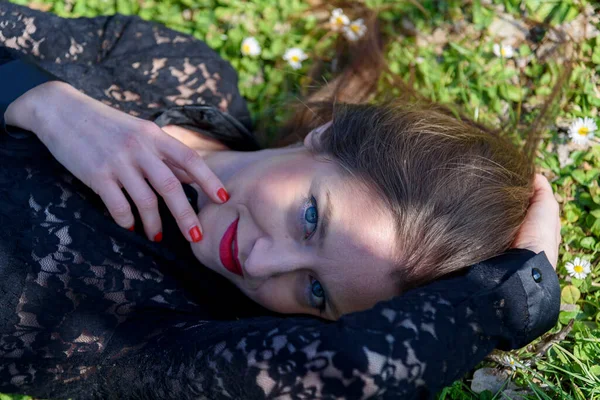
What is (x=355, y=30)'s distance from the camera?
347cm

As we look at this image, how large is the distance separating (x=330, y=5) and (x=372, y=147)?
5.62 ft

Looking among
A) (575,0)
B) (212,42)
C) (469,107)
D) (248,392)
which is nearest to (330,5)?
(212,42)

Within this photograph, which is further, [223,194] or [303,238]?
[223,194]

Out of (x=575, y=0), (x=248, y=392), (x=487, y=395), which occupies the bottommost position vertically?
(x=487, y=395)

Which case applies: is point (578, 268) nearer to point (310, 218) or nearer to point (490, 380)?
point (490, 380)

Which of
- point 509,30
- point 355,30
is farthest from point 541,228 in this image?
point 355,30

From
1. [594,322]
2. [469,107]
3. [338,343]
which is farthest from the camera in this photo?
[469,107]

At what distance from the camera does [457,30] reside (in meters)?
3.46

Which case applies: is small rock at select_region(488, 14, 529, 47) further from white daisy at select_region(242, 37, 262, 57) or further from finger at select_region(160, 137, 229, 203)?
finger at select_region(160, 137, 229, 203)

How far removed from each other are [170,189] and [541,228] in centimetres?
130

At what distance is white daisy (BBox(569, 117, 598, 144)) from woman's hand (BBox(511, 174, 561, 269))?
836 mm

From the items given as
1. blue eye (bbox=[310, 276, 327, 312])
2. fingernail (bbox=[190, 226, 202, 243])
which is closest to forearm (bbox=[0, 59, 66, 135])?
fingernail (bbox=[190, 226, 202, 243])

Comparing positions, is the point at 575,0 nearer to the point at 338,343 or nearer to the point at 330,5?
the point at 330,5

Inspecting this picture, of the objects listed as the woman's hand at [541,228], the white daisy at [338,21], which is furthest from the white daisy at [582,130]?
the white daisy at [338,21]
